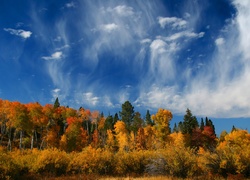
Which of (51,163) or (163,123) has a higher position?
(163,123)

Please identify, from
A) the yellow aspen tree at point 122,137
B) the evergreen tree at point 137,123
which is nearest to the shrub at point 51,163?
the yellow aspen tree at point 122,137

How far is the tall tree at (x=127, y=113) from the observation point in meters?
77.8

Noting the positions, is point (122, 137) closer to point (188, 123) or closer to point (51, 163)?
point (188, 123)

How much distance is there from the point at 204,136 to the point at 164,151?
47.2m

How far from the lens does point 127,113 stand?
78.1 metres

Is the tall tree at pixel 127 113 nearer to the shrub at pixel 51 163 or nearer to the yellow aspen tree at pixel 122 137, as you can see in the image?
the yellow aspen tree at pixel 122 137

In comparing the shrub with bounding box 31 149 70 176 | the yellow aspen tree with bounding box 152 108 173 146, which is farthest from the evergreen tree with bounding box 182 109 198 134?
the shrub with bounding box 31 149 70 176

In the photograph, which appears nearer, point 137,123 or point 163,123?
point 163,123

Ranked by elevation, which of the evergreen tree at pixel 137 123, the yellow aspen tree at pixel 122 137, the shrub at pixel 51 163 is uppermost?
the evergreen tree at pixel 137 123

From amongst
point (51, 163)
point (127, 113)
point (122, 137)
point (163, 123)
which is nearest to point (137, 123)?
point (127, 113)

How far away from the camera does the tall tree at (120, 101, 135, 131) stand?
255 feet

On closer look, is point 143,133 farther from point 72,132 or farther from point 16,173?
point 16,173

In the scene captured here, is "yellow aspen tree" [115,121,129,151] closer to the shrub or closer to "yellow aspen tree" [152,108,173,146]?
"yellow aspen tree" [152,108,173,146]

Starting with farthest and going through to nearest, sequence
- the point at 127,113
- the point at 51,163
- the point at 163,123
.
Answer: the point at 127,113 → the point at 163,123 → the point at 51,163
